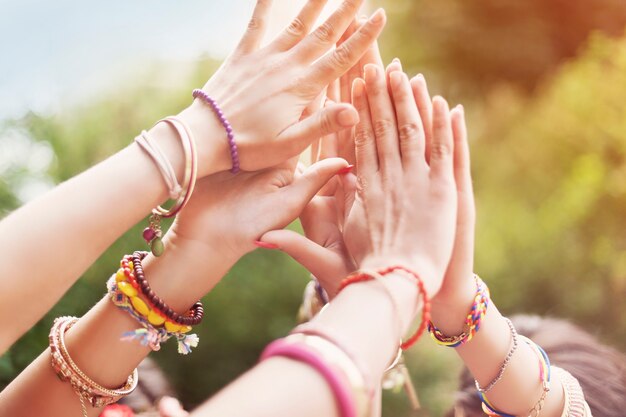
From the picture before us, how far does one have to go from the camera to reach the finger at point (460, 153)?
2.90 ft

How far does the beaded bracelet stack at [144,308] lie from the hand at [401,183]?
277 millimetres

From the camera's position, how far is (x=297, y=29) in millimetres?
957

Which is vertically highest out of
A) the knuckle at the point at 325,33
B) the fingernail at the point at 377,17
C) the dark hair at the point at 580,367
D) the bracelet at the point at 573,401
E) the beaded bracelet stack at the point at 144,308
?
the fingernail at the point at 377,17

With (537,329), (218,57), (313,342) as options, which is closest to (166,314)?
(313,342)

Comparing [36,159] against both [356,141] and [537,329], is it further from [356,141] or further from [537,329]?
[537,329]

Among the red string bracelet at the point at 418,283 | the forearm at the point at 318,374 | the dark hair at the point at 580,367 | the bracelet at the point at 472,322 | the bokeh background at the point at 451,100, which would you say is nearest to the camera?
the forearm at the point at 318,374

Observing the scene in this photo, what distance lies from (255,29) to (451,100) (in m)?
0.84

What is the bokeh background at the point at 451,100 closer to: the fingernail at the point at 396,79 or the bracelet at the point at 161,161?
the fingernail at the point at 396,79

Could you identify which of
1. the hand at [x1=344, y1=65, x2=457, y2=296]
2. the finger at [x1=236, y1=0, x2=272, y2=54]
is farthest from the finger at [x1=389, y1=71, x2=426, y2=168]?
the finger at [x1=236, y1=0, x2=272, y2=54]

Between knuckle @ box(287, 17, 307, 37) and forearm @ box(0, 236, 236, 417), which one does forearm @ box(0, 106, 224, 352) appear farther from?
knuckle @ box(287, 17, 307, 37)

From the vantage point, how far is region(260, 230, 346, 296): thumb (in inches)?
Answer: 36.1

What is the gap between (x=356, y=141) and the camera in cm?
97

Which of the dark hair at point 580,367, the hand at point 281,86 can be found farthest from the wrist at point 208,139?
the dark hair at point 580,367

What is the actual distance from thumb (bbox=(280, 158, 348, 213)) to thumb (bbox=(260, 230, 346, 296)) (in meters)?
0.07
